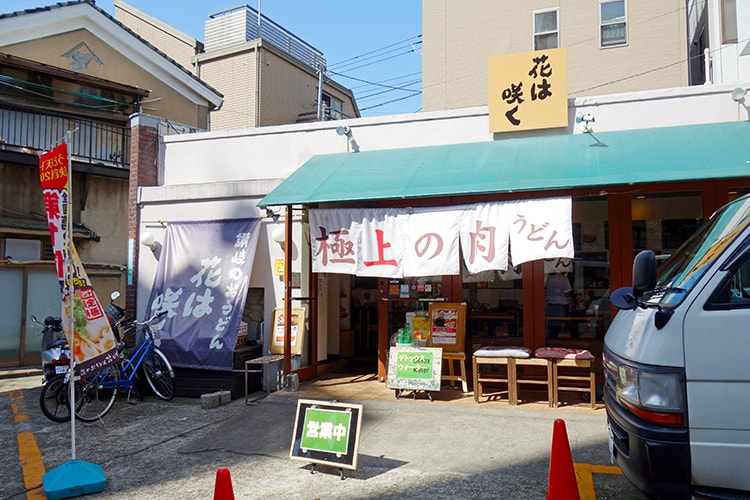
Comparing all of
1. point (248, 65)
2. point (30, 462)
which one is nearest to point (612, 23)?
A: point (248, 65)

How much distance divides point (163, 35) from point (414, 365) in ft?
63.5

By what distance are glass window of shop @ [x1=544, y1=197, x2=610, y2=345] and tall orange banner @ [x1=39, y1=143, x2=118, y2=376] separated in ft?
19.6

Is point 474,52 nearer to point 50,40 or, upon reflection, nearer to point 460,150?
point 460,150

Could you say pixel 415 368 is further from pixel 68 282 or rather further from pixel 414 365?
pixel 68 282

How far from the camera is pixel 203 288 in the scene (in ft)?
30.1

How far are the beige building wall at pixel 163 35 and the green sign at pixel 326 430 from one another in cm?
1922

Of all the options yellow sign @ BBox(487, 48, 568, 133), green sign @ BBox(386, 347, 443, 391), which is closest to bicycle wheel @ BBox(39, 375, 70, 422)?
green sign @ BBox(386, 347, 443, 391)

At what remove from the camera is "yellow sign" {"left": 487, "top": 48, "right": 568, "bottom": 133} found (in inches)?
316

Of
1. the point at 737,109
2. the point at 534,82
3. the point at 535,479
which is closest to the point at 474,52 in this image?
the point at 534,82

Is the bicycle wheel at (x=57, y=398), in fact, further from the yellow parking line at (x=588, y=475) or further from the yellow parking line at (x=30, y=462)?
the yellow parking line at (x=588, y=475)

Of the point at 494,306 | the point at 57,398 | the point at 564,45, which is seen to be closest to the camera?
the point at 57,398

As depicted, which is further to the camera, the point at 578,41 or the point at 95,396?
the point at 578,41

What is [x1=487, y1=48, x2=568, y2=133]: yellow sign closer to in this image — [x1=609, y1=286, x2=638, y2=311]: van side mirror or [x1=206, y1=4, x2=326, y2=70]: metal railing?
[x1=609, y1=286, x2=638, y2=311]: van side mirror

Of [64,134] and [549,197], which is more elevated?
[64,134]
